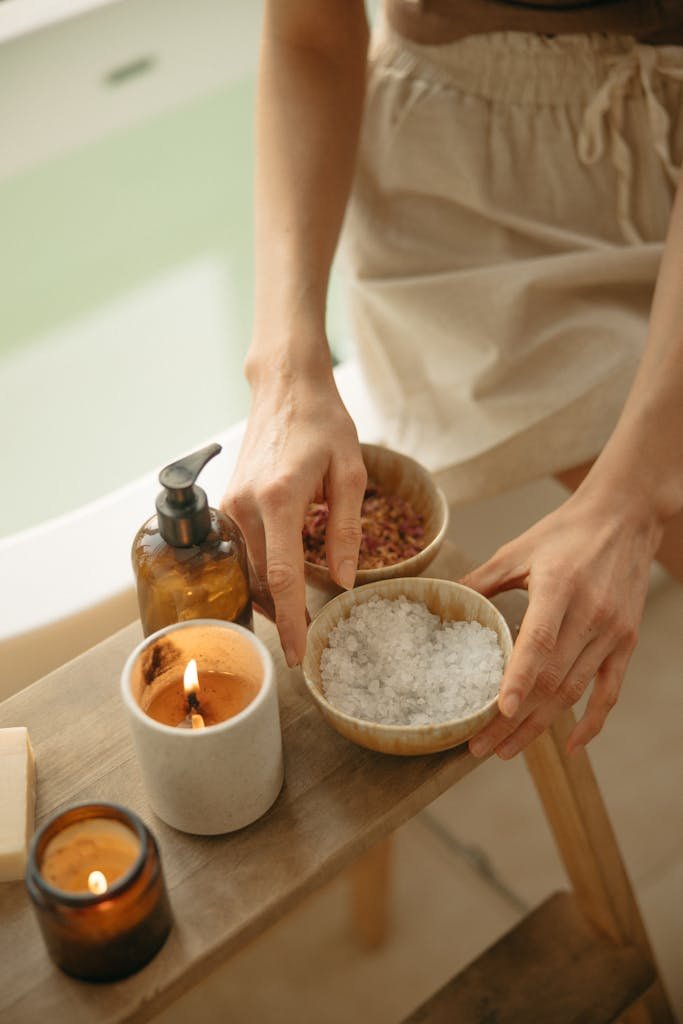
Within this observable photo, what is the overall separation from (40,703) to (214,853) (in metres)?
0.20

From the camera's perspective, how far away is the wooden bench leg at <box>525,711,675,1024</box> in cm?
94

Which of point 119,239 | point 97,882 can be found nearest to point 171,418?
point 119,239

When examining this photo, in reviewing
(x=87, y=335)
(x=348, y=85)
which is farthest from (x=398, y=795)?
(x=87, y=335)

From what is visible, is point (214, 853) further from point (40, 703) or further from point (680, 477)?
point (680, 477)

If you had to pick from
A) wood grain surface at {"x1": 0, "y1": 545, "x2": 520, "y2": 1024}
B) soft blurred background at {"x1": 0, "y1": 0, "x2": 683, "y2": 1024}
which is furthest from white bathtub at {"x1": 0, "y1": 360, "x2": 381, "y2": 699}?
wood grain surface at {"x1": 0, "y1": 545, "x2": 520, "y2": 1024}

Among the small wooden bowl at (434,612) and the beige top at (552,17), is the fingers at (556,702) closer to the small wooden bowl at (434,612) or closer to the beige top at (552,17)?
the small wooden bowl at (434,612)

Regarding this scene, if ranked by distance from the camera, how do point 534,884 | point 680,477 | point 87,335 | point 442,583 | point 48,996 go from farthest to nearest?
1. point 87,335
2. point 534,884
3. point 680,477
4. point 442,583
5. point 48,996

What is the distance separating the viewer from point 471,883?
1460mm

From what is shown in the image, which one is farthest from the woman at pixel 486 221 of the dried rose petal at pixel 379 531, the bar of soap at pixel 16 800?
the bar of soap at pixel 16 800

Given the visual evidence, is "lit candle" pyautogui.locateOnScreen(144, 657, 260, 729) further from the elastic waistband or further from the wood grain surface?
the elastic waistband

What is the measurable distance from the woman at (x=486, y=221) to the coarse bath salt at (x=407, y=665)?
249 millimetres

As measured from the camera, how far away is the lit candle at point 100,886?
1.99 ft

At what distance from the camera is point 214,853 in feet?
2.36

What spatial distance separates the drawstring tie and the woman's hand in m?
0.42
